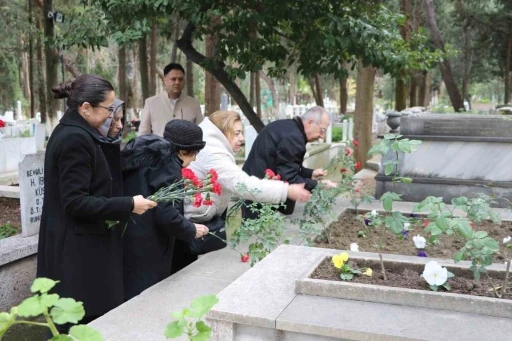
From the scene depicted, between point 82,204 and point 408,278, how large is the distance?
160cm

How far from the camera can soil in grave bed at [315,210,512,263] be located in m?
4.08

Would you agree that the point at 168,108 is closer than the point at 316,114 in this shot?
No

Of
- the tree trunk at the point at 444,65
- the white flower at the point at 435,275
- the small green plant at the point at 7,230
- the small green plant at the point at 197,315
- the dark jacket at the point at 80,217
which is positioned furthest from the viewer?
the tree trunk at the point at 444,65

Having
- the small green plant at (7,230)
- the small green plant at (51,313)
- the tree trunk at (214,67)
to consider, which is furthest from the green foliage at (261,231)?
the tree trunk at (214,67)

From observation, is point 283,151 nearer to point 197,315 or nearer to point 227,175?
point 227,175

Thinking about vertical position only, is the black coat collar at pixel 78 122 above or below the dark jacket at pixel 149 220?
above

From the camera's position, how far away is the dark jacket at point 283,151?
14.5ft

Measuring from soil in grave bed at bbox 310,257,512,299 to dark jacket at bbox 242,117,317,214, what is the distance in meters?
1.52

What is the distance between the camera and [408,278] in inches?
106

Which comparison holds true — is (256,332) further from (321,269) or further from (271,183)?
(271,183)

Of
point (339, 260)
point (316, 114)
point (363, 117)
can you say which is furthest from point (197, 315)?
point (363, 117)

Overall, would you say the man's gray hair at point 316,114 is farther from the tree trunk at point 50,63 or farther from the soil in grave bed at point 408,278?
the tree trunk at point 50,63

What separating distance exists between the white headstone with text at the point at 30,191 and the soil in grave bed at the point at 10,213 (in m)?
0.54

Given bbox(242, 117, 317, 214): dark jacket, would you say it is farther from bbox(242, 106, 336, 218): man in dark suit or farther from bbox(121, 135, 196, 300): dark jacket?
bbox(121, 135, 196, 300): dark jacket
